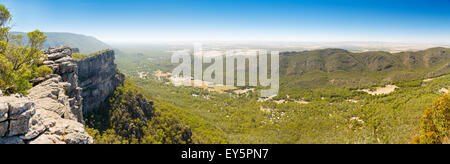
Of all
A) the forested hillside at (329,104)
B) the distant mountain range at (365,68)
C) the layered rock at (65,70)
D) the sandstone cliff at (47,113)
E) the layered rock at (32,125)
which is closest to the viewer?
the layered rock at (32,125)

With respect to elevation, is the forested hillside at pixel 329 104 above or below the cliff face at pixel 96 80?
below

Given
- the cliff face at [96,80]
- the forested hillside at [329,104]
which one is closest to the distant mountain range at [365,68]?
the forested hillside at [329,104]

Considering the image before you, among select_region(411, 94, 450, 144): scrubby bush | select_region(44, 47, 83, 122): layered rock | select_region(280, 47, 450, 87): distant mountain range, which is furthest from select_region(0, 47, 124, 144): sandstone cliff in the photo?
select_region(280, 47, 450, 87): distant mountain range

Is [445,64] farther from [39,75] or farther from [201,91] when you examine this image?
[39,75]

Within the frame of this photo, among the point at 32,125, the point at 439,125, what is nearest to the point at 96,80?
the point at 32,125

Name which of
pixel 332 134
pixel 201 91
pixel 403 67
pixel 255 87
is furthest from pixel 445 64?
pixel 201 91

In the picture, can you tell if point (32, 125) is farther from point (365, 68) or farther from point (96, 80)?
point (365, 68)

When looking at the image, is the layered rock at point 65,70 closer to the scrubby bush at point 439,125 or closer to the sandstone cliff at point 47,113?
the sandstone cliff at point 47,113
